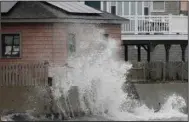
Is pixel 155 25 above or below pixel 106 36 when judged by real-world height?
above

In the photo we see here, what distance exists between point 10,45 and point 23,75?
193cm

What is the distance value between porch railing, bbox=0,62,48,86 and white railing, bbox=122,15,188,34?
18.7 ft

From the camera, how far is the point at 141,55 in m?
22.8

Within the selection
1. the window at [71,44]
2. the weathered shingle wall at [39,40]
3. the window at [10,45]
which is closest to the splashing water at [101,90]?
the window at [71,44]

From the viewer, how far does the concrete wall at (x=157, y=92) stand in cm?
1618

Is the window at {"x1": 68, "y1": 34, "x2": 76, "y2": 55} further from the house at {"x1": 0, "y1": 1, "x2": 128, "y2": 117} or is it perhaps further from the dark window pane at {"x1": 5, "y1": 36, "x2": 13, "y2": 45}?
the dark window pane at {"x1": 5, "y1": 36, "x2": 13, "y2": 45}

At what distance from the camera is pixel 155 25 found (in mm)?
20891

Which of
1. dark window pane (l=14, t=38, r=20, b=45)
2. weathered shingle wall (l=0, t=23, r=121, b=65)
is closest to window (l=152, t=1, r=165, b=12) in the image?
weathered shingle wall (l=0, t=23, r=121, b=65)

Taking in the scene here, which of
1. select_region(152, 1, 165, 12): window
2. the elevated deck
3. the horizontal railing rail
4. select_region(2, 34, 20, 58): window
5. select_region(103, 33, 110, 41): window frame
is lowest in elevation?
the horizontal railing rail

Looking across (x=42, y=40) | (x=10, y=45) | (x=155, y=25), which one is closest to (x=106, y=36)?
(x=42, y=40)

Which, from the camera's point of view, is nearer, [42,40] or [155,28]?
[42,40]

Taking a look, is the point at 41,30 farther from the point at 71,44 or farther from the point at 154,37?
the point at 154,37

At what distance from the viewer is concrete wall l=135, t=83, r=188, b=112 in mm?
16177

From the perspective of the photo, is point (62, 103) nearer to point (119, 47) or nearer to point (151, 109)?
point (151, 109)
